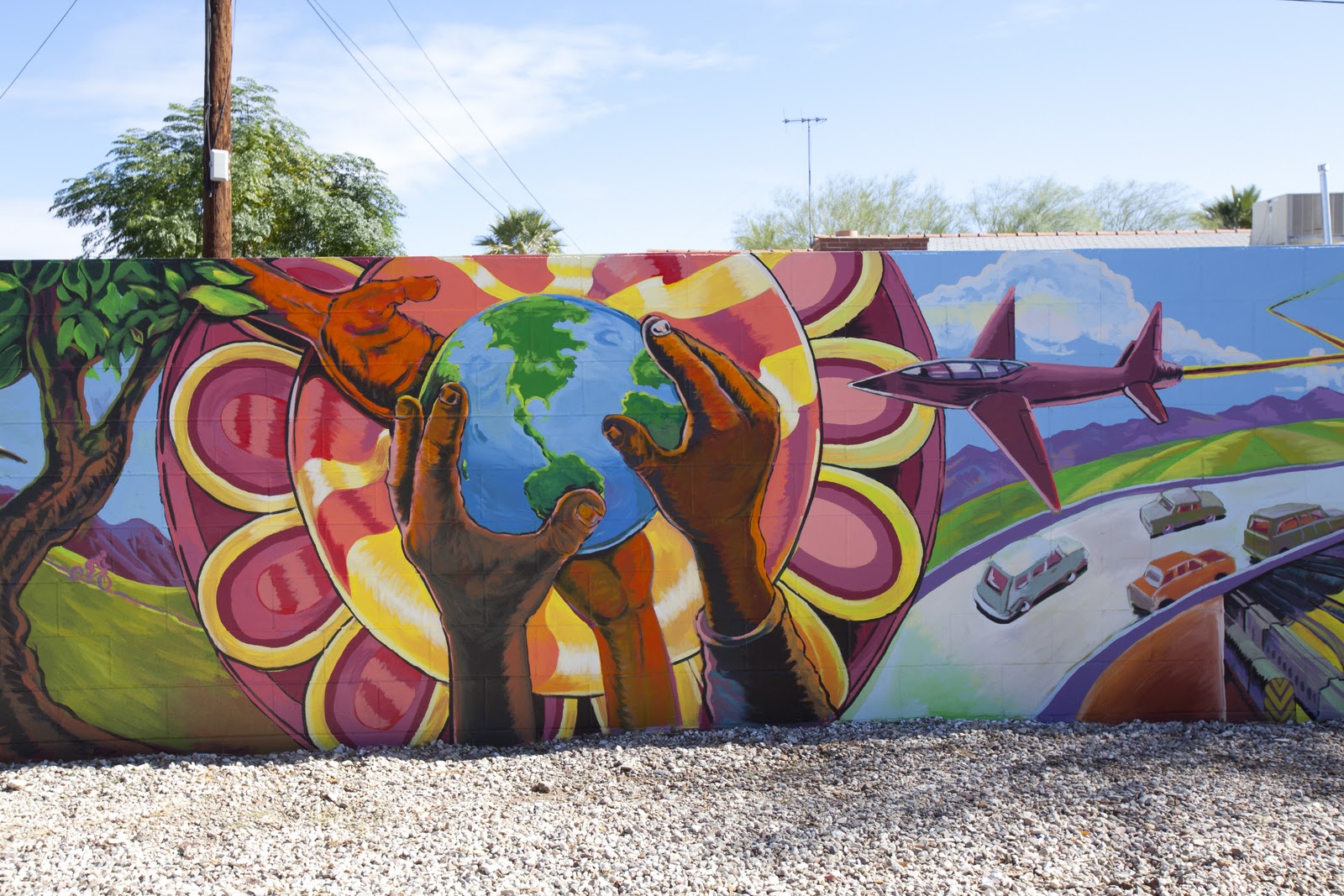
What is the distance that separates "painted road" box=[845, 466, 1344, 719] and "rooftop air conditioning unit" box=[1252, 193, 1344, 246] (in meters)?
3.57

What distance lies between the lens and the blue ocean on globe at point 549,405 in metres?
5.46

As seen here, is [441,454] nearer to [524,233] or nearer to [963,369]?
[963,369]

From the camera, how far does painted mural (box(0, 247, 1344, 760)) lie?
17.9ft

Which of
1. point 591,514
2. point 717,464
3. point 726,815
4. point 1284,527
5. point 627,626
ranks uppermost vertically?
point 717,464

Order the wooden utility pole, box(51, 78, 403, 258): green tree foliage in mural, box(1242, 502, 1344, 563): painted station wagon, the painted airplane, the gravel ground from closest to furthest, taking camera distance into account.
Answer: the gravel ground < the painted airplane < box(1242, 502, 1344, 563): painted station wagon < the wooden utility pole < box(51, 78, 403, 258): green tree foliage in mural

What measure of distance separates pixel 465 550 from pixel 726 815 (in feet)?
6.69

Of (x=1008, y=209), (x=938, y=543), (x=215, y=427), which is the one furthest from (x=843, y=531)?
(x=1008, y=209)

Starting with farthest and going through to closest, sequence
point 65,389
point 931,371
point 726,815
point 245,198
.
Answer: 1. point 245,198
2. point 931,371
3. point 65,389
4. point 726,815

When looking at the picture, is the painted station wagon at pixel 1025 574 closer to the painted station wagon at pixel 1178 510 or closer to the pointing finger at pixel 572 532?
the painted station wagon at pixel 1178 510

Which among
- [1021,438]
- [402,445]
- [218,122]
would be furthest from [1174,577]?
[218,122]

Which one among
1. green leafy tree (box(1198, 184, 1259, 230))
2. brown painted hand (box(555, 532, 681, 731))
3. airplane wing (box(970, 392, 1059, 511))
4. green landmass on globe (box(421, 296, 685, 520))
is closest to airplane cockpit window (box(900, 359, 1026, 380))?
airplane wing (box(970, 392, 1059, 511))

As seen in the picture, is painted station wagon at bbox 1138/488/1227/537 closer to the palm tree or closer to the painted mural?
the painted mural

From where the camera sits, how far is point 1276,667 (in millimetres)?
5633

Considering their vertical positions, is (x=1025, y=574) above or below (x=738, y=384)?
below
